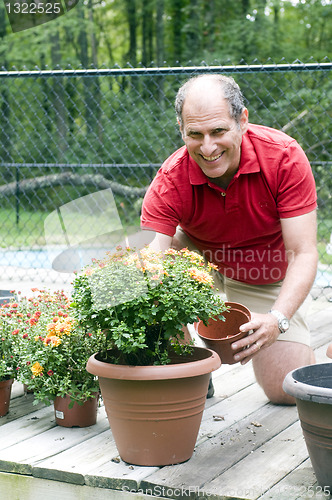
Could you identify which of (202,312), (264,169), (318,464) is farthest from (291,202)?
(318,464)

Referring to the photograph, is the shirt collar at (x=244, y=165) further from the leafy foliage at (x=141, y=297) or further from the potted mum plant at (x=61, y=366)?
the potted mum plant at (x=61, y=366)

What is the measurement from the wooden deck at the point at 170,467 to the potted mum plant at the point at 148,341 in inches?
3.4

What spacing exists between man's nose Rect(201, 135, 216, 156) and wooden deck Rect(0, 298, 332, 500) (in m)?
0.88

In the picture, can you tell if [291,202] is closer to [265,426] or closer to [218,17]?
[265,426]

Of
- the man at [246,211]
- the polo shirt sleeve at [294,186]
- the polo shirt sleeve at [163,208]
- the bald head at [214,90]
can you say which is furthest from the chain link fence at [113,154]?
the polo shirt sleeve at [294,186]

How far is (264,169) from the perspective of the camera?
6.81 ft

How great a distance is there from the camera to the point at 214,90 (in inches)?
76.4

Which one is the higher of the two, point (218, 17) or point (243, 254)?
point (218, 17)

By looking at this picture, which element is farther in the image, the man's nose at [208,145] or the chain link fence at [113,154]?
the chain link fence at [113,154]

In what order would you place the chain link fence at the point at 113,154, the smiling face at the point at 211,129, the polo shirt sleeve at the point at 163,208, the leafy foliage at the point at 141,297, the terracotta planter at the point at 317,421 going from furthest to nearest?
the chain link fence at the point at 113,154 → the polo shirt sleeve at the point at 163,208 → the smiling face at the point at 211,129 → the leafy foliage at the point at 141,297 → the terracotta planter at the point at 317,421

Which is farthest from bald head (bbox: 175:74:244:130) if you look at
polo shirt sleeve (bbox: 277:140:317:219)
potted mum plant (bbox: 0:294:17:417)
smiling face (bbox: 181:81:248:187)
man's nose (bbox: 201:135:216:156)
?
potted mum plant (bbox: 0:294:17:417)

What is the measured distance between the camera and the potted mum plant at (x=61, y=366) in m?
1.96

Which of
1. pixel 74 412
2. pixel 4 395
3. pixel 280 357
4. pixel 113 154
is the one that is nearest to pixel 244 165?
pixel 280 357

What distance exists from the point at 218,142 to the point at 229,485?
1003 mm
